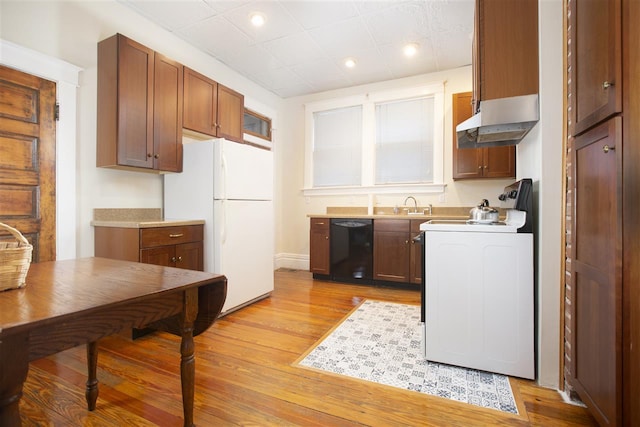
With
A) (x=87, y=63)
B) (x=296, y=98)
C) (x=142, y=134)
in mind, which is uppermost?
(x=296, y=98)

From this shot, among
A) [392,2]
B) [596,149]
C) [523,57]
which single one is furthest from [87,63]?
[596,149]

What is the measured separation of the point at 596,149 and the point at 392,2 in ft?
7.58

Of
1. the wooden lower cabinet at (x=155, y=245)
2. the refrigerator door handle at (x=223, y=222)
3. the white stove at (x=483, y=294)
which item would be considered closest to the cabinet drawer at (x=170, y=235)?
the wooden lower cabinet at (x=155, y=245)

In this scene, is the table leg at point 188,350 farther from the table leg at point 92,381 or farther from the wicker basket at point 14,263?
the table leg at point 92,381

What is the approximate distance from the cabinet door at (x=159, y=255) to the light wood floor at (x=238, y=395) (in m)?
0.58

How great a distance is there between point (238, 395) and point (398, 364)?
1004 mm

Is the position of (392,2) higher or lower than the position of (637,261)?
higher

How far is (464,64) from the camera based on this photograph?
159 inches

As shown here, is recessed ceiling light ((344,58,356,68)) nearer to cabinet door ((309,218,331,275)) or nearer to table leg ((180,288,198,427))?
cabinet door ((309,218,331,275))

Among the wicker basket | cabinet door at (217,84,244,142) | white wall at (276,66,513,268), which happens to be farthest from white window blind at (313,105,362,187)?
the wicker basket

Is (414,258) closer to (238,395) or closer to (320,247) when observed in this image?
(320,247)

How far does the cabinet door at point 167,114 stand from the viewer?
2.84 m

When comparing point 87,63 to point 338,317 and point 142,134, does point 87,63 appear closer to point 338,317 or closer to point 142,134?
point 142,134

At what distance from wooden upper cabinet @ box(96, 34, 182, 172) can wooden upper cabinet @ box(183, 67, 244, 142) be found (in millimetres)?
190
